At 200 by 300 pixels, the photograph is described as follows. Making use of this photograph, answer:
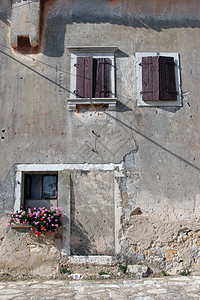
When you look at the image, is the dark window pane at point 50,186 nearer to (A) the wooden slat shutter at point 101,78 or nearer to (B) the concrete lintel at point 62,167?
(B) the concrete lintel at point 62,167

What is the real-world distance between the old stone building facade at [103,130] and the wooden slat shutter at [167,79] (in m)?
0.03

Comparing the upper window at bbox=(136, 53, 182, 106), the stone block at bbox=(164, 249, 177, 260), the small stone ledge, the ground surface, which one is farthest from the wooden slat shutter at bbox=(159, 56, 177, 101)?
the ground surface

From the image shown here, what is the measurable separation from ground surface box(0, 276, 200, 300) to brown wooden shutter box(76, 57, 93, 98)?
13.5 feet

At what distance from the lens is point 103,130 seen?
7.26m

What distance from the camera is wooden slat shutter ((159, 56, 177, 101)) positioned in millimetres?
7367

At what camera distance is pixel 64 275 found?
21.5 ft

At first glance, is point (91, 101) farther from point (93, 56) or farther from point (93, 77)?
point (93, 56)

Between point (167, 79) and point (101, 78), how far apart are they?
5.20 feet

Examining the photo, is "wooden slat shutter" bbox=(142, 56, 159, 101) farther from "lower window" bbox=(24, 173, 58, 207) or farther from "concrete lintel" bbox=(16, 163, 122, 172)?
"lower window" bbox=(24, 173, 58, 207)

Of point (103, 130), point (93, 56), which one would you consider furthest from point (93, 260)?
point (93, 56)

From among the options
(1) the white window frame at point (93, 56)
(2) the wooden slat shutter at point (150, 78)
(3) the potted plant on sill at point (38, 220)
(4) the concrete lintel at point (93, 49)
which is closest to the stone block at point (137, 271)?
(3) the potted plant on sill at point (38, 220)

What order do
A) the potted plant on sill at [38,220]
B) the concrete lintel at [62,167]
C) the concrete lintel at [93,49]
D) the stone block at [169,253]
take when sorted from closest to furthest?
the potted plant on sill at [38,220], the stone block at [169,253], the concrete lintel at [62,167], the concrete lintel at [93,49]

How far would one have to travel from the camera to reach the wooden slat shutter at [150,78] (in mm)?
7352

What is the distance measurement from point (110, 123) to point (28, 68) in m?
2.42
